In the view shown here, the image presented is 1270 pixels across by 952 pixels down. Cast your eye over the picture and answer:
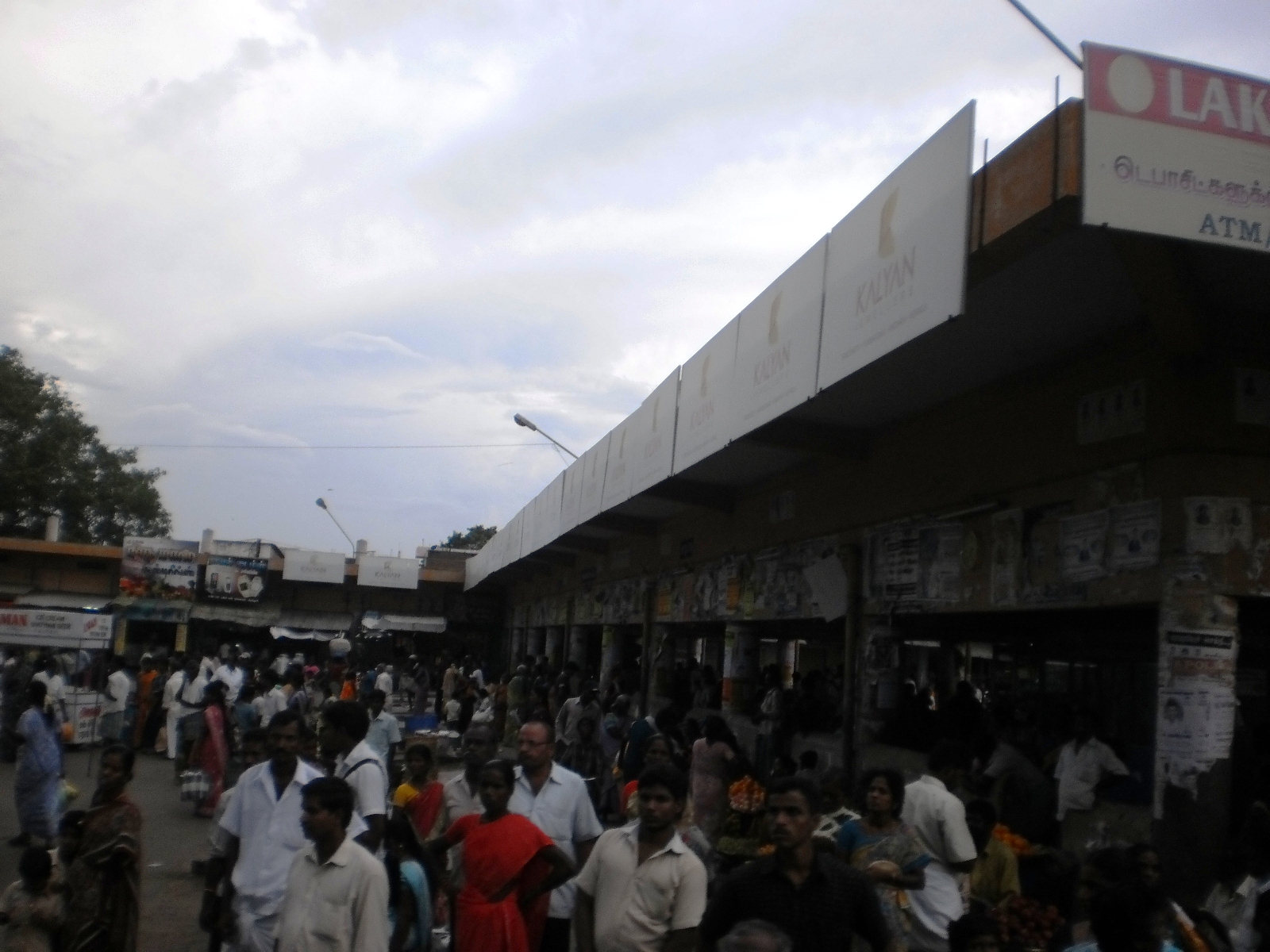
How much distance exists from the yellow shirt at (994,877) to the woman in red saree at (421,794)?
274cm

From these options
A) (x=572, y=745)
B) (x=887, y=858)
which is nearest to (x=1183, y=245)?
(x=887, y=858)

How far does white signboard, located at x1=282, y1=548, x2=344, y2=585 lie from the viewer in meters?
36.4

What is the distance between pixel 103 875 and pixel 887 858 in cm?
356

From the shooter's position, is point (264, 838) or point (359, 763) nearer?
point (264, 838)

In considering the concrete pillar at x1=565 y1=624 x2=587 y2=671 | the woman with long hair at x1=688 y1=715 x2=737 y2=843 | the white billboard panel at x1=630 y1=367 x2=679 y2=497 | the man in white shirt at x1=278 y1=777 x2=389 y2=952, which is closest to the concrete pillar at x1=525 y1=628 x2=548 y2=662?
the concrete pillar at x1=565 y1=624 x2=587 y2=671

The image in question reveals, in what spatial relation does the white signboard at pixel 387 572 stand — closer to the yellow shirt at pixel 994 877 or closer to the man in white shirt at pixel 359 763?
the man in white shirt at pixel 359 763

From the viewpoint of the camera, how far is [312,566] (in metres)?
36.7

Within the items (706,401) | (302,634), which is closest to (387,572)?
(302,634)

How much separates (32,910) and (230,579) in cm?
3272

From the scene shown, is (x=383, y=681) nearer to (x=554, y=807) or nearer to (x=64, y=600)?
(x=64, y=600)

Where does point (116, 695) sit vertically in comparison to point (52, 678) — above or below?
below

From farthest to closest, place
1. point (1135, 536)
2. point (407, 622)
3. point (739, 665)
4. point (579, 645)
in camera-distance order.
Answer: point (407, 622), point (579, 645), point (739, 665), point (1135, 536)

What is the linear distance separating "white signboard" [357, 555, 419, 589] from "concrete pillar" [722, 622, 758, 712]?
2407 centimetres

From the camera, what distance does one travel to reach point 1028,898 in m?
6.00
